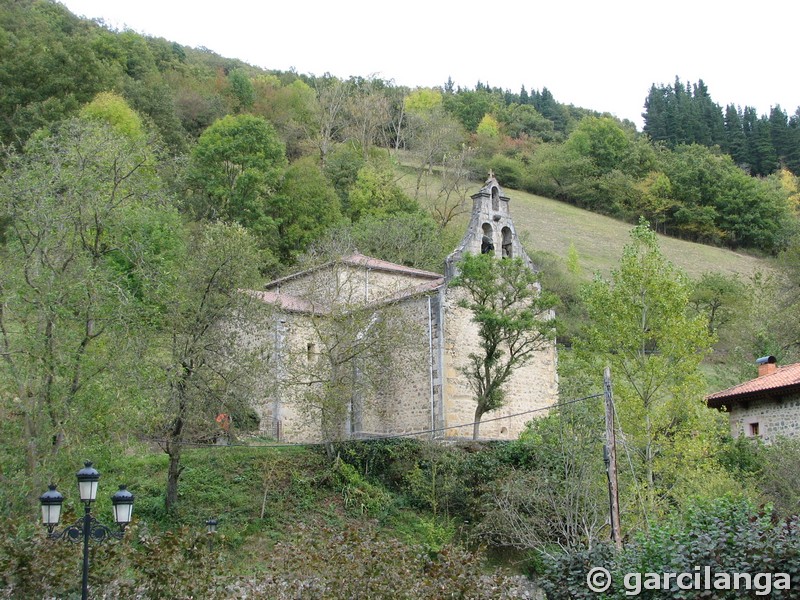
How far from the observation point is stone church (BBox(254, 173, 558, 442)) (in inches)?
1043

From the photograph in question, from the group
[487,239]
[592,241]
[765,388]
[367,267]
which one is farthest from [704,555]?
[592,241]

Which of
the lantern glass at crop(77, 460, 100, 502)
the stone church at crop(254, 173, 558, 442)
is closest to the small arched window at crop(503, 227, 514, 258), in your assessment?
the stone church at crop(254, 173, 558, 442)

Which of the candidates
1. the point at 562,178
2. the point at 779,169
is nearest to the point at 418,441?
the point at 562,178

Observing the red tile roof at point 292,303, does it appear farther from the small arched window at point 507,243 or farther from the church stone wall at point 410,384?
the small arched window at point 507,243

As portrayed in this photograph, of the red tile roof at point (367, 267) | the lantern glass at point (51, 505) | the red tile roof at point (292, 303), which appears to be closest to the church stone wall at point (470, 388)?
the red tile roof at point (292, 303)

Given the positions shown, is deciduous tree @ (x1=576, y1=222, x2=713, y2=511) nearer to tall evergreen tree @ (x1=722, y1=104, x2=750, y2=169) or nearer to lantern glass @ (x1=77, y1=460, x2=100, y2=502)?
lantern glass @ (x1=77, y1=460, x2=100, y2=502)

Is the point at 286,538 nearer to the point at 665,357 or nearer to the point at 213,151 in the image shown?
the point at 665,357

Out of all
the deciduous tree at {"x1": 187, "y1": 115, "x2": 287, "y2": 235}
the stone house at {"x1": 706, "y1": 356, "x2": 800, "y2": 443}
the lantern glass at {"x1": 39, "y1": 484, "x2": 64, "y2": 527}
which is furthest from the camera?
the deciduous tree at {"x1": 187, "y1": 115, "x2": 287, "y2": 235}

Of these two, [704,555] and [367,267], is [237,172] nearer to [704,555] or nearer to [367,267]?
[367,267]

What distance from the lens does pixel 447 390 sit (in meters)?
27.1

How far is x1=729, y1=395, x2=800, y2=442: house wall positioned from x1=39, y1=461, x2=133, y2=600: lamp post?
68.4ft

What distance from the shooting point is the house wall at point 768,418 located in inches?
1033

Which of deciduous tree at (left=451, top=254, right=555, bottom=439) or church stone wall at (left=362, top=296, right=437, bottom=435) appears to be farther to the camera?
church stone wall at (left=362, top=296, right=437, bottom=435)

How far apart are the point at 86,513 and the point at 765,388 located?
22.1 meters
